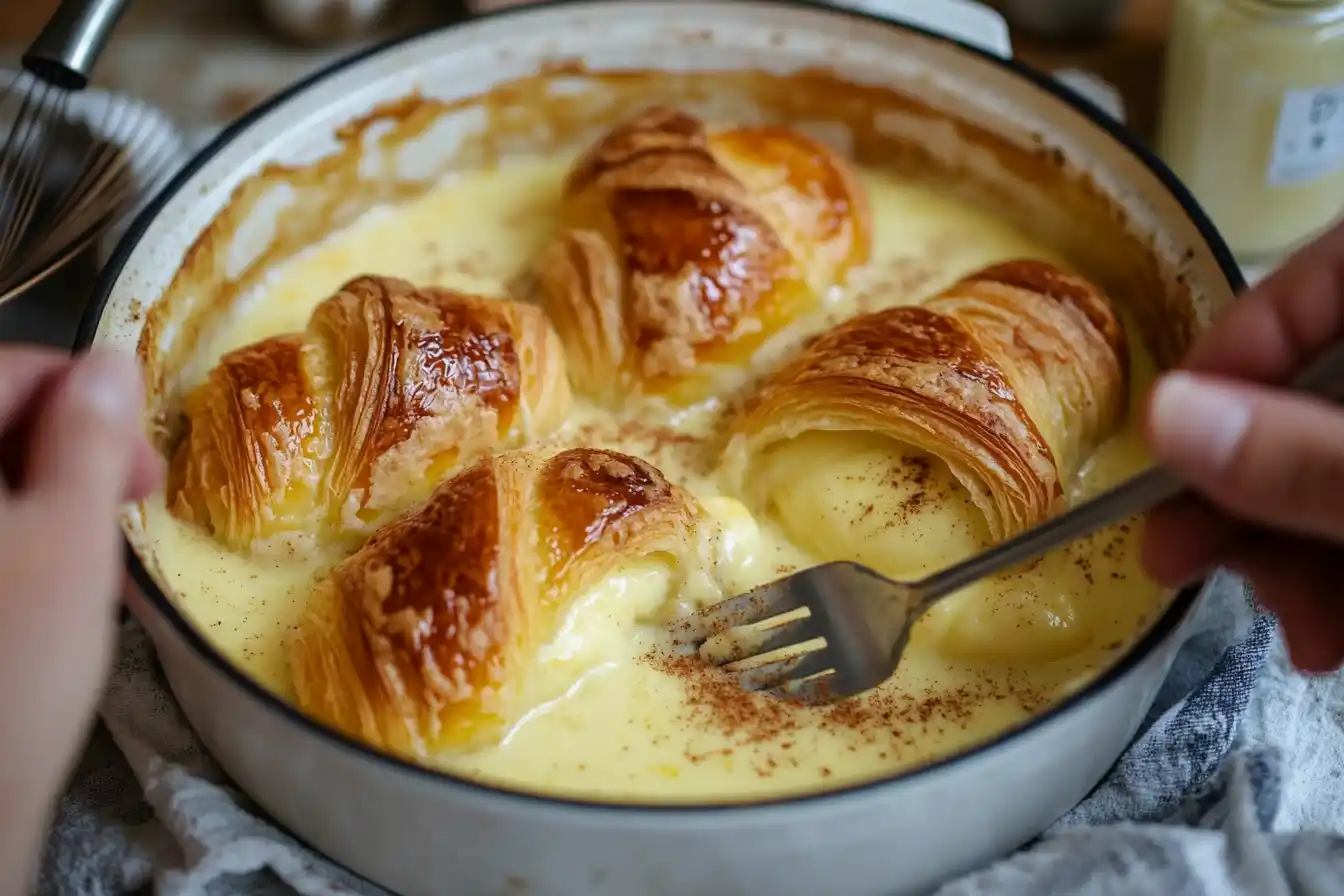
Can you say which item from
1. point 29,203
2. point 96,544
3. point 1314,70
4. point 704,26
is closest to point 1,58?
point 29,203

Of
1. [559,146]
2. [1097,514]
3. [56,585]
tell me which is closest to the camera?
[56,585]

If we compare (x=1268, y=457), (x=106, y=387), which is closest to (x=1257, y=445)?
(x=1268, y=457)

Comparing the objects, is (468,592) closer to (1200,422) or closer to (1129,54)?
(1200,422)

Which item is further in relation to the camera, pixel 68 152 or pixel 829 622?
pixel 68 152

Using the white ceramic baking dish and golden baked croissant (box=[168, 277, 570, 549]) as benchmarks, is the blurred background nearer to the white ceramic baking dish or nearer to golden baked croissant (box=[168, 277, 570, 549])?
the white ceramic baking dish

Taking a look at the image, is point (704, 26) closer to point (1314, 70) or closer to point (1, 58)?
point (1314, 70)

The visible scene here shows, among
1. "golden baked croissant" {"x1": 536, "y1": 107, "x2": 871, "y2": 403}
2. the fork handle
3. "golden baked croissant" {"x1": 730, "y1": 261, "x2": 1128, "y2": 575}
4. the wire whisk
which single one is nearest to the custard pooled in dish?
"golden baked croissant" {"x1": 730, "y1": 261, "x2": 1128, "y2": 575}
